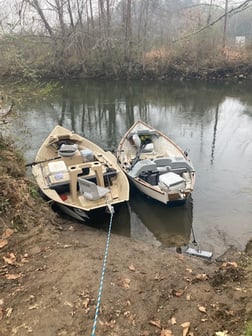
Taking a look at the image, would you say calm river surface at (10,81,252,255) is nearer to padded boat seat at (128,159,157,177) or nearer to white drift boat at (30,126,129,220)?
white drift boat at (30,126,129,220)

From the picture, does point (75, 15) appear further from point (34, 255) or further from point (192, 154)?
point (34, 255)

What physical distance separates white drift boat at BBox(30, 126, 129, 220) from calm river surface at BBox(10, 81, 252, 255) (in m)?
0.53

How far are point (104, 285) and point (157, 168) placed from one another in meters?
4.43

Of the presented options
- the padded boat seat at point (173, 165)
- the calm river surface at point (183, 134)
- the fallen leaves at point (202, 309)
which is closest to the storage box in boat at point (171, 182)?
the padded boat seat at point (173, 165)

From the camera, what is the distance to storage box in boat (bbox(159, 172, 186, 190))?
755 cm

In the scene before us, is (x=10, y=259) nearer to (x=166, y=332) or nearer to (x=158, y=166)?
(x=166, y=332)

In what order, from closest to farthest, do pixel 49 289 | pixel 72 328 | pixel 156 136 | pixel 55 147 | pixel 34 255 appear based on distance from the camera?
pixel 72 328 → pixel 49 289 → pixel 34 255 → pixel 55 147 → pixel 156 136

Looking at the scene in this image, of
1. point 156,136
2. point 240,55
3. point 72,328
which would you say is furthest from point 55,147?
point 240,55

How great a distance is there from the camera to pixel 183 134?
44.4 ft

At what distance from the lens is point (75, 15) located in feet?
81.3

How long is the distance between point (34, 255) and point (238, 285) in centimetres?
305

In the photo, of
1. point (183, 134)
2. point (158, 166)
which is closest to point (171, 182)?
point (158, 166)

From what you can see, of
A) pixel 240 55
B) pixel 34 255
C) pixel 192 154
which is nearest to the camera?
pixel 34 255

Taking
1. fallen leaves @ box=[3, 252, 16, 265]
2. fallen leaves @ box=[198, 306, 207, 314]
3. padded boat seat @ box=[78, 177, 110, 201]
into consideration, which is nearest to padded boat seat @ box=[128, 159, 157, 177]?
padded boat seat @ box=[78, 177, 110, 201]
